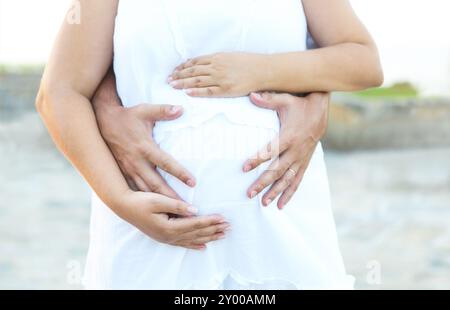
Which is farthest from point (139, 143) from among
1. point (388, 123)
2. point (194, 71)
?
point (388, 123)

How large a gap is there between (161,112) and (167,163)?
10 cm

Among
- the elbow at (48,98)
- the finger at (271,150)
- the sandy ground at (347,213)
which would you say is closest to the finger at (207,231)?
the finger at (271,150)

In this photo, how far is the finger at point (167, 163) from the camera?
5.02 ft

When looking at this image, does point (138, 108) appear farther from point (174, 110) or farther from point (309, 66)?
point (309, 66)

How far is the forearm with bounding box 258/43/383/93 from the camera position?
1.57 m

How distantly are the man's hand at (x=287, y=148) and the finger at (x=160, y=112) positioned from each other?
150mm

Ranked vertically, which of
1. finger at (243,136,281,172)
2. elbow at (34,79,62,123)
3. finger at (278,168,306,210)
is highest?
elbow at (34,79,62,123)

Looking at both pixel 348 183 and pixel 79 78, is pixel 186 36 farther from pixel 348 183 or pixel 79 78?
pixel 348 183

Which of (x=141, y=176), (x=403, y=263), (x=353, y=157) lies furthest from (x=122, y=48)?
(x=353, y=157)

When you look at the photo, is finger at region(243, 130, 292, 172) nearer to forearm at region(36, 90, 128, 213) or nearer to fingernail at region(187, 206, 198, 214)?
fingernail at region(187, 206, 198, 214)

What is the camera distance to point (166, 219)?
152cm

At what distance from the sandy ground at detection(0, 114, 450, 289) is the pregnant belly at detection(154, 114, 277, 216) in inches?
89.0

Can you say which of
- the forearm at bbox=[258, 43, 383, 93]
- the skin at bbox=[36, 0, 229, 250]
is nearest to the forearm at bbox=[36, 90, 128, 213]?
the skin at bbox=[36, 0, 229, 250]

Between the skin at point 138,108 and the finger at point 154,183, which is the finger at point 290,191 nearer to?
the skin at point 138,108
